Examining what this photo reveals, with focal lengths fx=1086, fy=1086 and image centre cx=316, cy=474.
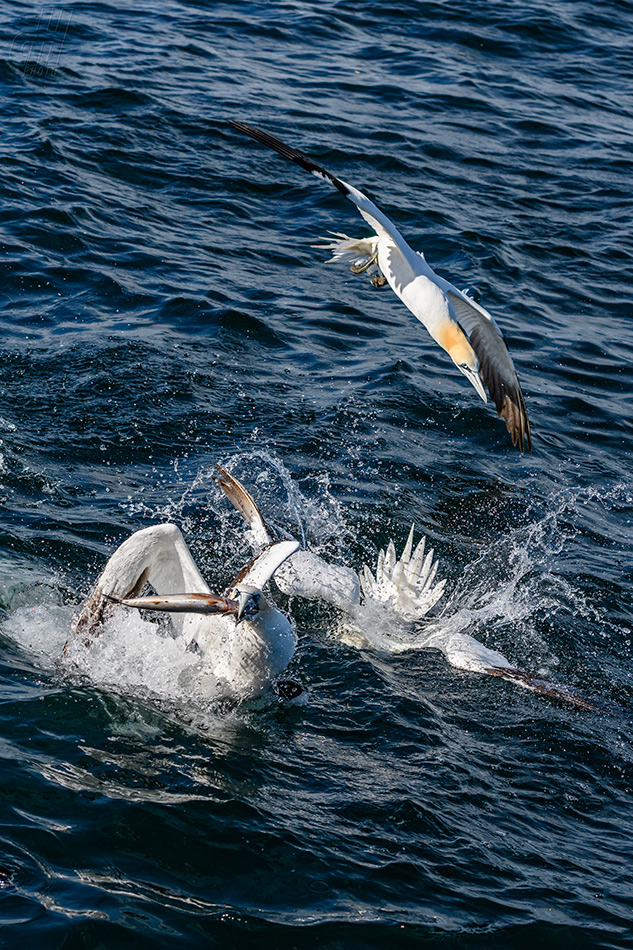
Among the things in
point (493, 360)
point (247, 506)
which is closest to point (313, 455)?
point (493, 360)

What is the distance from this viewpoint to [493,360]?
7.86m

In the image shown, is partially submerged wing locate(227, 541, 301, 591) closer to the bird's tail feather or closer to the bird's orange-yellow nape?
the bird's tail feather

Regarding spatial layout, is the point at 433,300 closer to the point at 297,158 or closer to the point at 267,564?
the point at 297,158

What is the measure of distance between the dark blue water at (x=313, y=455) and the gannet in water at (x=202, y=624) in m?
0.19

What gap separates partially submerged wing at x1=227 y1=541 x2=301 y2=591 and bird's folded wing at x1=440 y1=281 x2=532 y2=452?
290 centimetres

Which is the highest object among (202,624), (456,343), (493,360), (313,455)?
(456,343)

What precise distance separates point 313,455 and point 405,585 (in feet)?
6.50

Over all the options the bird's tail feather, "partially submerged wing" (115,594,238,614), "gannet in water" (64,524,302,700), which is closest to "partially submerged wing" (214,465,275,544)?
"gannet in water" (64,524,302,700)

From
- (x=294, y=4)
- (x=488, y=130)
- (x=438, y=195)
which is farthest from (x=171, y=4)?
(x=438, y=195)

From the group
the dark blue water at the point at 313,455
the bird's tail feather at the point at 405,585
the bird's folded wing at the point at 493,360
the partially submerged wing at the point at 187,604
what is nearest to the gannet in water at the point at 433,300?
the bird's folded wing at the point at 493,360

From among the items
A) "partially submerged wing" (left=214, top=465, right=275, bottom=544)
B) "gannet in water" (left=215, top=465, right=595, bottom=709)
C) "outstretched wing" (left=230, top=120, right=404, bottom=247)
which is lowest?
"gannet in water" (left=215, top=465, right=595, bottom=709)

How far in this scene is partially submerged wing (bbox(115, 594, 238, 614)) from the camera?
479 centimetres

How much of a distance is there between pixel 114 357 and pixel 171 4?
11639 mm

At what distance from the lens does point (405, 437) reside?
9.40 metres
